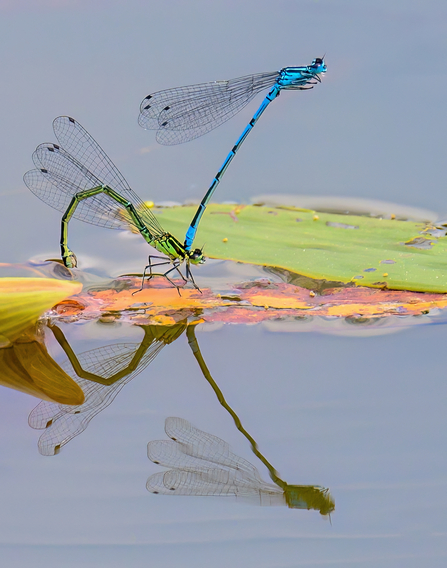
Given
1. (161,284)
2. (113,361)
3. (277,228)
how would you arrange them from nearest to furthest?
(113,361)
(161,284)
(277,228)

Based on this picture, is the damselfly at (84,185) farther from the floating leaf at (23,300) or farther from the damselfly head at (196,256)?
the floating leaf at (23,300)

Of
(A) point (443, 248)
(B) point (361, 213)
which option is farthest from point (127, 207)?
(A) point (443, 248)

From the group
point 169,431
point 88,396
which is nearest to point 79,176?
point 88,396

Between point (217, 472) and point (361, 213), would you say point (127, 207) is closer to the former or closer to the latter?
point (361, 213)

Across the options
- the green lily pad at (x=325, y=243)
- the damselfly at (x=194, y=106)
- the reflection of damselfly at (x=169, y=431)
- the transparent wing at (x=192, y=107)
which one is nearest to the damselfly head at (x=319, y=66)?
the damselfly at (x=194, y=106)

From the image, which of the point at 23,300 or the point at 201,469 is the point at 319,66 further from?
the point at 201,469

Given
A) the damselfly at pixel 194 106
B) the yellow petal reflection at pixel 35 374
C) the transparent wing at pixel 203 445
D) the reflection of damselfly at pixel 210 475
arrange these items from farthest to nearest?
the damselfly at pixel 194 106
the yellow petal reflection at pixel 35 374
the transparent wing at pixel 203 445
the reflection of damselfly at pixel 210 475
